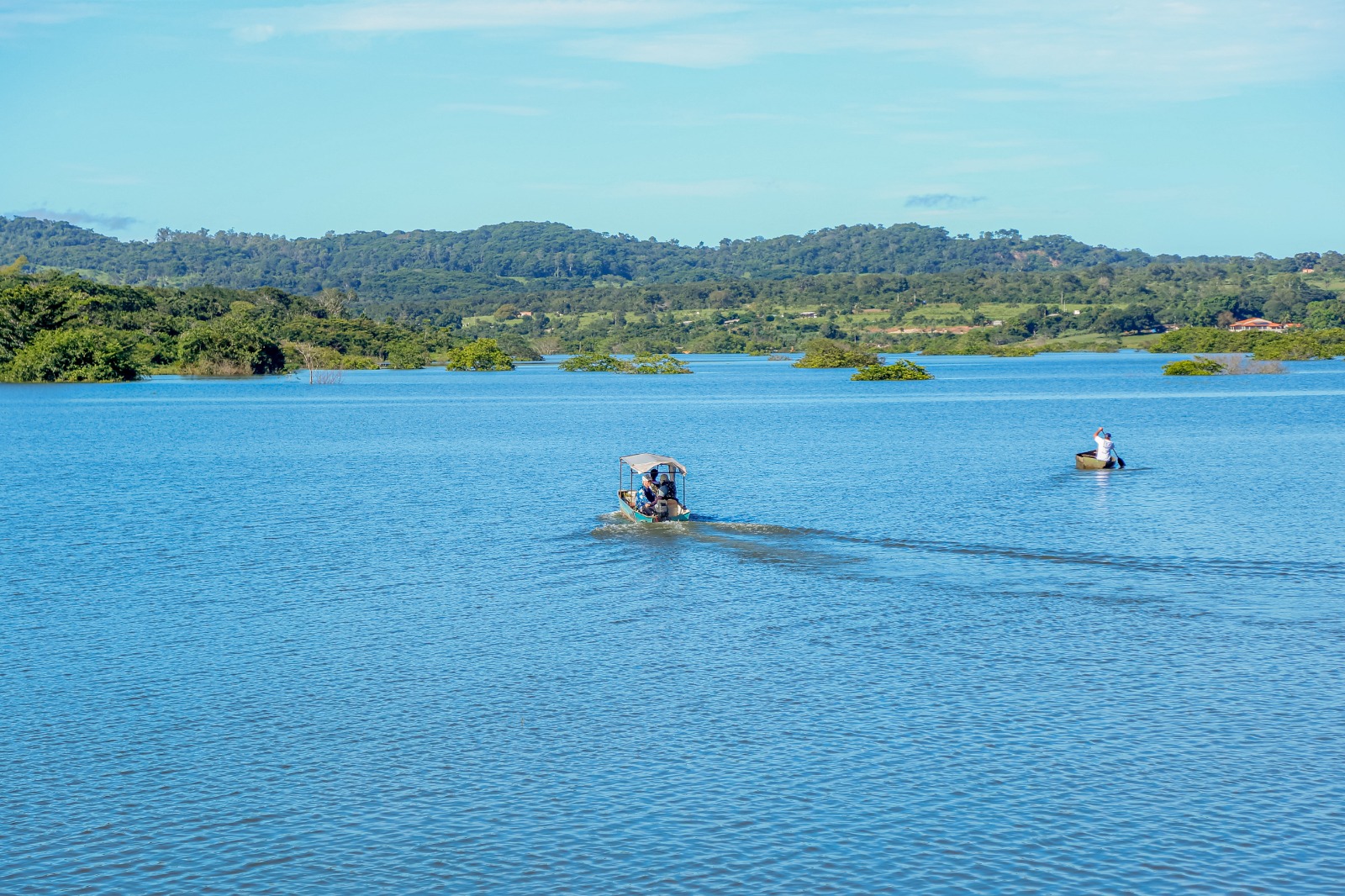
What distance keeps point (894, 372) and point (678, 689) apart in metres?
170

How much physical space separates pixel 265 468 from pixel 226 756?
157 ft

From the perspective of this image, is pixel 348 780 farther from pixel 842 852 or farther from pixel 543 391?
pixel 543 391

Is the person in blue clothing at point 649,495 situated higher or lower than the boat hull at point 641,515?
higher

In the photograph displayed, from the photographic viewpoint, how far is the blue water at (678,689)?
1658cm

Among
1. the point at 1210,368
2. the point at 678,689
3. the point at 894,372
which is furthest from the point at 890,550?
the point at 1210,368

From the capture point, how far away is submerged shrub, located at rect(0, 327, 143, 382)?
163m

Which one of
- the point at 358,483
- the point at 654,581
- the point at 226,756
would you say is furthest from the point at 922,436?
the point at 226,756

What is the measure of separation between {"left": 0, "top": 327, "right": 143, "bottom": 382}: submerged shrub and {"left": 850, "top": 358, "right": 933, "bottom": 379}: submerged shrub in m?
99.5

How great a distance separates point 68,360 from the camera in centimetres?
16412

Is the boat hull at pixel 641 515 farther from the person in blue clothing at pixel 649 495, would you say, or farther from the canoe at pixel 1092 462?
the canoe at pixel 1092 462

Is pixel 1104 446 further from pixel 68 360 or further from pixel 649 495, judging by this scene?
pixel 68 360

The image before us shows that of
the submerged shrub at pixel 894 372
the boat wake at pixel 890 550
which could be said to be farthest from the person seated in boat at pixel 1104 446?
the submerged shrub at pixel 894 372

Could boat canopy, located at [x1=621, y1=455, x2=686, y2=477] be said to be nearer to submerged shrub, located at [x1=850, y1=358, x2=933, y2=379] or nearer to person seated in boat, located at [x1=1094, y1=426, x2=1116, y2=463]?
person seated in boat, located at [x1=1094, y1=426, x2=1116, y2=463]

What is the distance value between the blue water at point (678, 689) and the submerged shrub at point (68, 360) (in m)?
116
